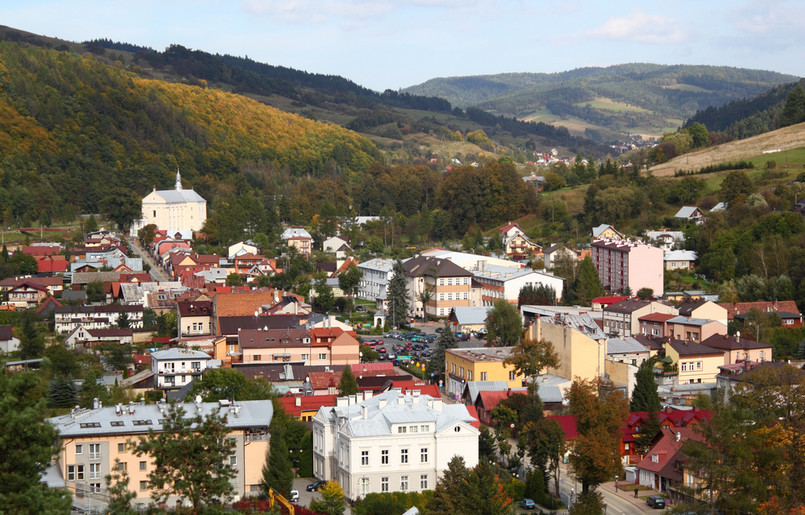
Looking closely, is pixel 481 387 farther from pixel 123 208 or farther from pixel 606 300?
pixel 123 208

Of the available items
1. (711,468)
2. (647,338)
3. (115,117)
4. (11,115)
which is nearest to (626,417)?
(711,468)

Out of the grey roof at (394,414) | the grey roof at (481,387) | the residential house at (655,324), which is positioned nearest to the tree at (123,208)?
the residential house at (655,324)

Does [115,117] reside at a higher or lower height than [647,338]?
higher

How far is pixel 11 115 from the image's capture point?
80938mm

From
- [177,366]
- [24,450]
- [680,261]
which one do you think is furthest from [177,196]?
[24,450]

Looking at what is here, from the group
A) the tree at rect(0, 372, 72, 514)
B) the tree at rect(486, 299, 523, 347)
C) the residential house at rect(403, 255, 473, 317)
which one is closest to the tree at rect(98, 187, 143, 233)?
the residential house at rect(403, 255, 473, 317)

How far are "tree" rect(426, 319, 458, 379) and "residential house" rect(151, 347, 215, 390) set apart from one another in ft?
23.4

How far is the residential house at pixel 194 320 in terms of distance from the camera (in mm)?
40156

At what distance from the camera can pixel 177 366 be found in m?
32.0

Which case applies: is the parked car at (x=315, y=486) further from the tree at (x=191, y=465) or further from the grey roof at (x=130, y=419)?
the tree at (x=191, y=465)

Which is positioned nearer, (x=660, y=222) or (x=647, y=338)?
(x=647, y=338)

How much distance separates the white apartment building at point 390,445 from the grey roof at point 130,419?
1.69m

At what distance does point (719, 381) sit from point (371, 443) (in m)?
13.4

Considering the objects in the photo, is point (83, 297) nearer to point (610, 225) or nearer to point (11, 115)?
point (610, 225)
